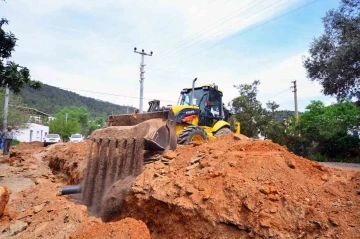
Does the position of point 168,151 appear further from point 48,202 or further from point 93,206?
point 48,202

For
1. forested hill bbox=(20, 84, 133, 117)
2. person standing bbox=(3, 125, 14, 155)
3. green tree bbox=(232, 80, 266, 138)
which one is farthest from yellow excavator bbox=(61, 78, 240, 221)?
forested hill bbox=(20, 84, 133, 117)

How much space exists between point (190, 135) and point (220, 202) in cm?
316

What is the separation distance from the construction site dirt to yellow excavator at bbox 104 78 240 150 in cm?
47

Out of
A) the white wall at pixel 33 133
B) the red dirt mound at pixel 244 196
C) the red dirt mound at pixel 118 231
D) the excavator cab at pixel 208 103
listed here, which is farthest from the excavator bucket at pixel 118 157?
the white wall at pixel 33 133

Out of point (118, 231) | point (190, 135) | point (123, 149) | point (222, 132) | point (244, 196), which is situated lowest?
point (118, 231)

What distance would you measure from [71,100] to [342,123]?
11595 cm

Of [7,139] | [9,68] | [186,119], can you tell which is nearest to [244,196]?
[186,119]

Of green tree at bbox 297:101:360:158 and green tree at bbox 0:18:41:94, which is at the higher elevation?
green tree at bbox 0:18:41:94

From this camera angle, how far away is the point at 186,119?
896 cm

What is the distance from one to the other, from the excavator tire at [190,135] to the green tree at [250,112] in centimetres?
1484

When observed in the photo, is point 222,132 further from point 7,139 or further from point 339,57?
point 7,139

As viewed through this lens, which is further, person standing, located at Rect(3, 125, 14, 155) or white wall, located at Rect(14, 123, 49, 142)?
white wall, located at Rect(14, 123, 49, 142)

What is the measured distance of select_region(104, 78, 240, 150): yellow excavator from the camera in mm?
6984

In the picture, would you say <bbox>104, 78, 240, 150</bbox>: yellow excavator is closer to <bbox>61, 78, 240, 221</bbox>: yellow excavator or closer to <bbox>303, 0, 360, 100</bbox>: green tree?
<bbox>61, 78, 240, 221</bbox>: yellow excavator
